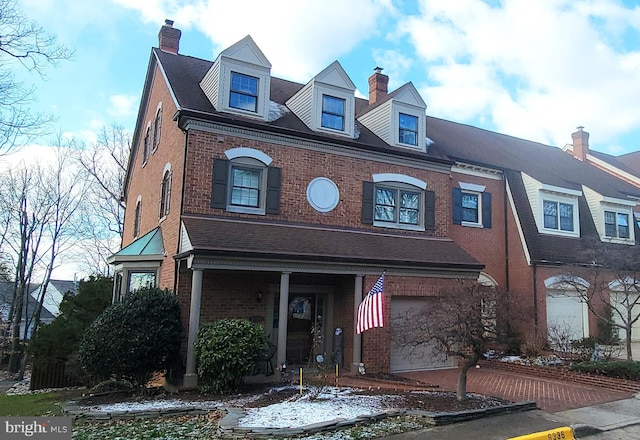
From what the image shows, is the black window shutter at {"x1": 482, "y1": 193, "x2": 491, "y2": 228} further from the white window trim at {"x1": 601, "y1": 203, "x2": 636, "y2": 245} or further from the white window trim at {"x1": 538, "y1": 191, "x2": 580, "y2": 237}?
the white window trim at {"x1": 601, "y1": 203, "x2": 636, "y2": 245}

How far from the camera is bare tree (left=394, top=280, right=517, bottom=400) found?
Answer: 9.45 m

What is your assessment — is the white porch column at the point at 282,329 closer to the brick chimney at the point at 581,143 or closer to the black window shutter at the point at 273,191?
the black window shutter at the point at 273,191

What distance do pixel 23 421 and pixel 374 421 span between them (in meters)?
5.56

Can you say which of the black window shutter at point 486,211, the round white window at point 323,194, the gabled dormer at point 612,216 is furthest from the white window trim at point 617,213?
the round white window at point 323,194

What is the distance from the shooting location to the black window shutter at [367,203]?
50.1 ft

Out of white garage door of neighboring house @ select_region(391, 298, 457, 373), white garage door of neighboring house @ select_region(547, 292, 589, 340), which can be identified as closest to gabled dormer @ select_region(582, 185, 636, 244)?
white garage door of neighboring house @ select_region(547, 292, 589, 340)

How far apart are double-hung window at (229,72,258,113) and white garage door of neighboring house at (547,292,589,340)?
12.7 metres

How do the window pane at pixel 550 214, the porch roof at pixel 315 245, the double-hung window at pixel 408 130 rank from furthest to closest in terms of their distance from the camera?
1. the window pane at pixel 550 214
2. the double-hung window at pixel 408 130
3. the porch roof at pixel 315 245

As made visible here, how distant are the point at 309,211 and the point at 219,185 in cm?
281

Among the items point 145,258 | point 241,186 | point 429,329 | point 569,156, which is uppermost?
point 569,156

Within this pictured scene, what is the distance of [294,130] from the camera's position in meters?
14.3

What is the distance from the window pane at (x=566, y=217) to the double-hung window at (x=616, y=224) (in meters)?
2.19

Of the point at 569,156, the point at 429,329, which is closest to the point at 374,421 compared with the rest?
the point at 429,329

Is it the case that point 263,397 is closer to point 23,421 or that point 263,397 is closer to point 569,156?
point 23,421
